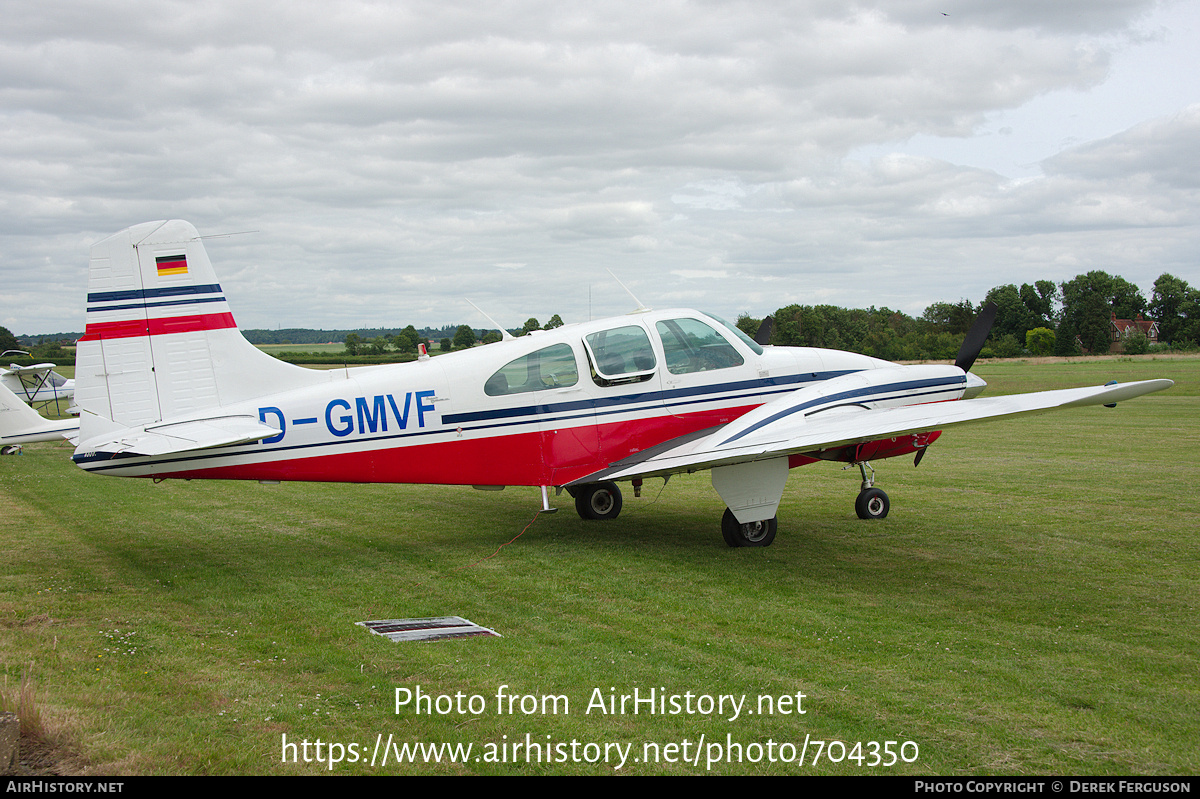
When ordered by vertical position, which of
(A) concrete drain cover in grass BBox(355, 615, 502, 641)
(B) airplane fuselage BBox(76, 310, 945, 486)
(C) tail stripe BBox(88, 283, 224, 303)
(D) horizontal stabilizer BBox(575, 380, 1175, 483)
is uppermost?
(C) tail stripe BBox(88, 283, 224, 303)

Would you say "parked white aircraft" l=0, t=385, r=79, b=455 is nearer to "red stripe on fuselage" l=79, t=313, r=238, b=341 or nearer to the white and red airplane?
"red stripe on fuselage" l=79, t=313, r=238, b=341

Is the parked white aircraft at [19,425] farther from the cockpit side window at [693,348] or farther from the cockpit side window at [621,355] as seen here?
the cockpit side window at [693,348]

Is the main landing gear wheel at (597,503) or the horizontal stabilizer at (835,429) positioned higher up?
the horizontal stabilizer at (835,429)

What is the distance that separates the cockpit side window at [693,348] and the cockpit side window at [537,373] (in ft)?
3.77

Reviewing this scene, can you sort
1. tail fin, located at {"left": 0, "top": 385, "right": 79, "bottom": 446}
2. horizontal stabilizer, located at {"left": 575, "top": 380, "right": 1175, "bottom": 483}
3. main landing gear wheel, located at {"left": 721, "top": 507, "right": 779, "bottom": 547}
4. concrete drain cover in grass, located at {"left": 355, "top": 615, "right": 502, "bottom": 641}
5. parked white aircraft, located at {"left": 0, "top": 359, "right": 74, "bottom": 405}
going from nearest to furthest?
concrete drain cover in grass, located at {"left": 355, "top": 615, "right": 502, "bottom": 641}
horizontal stabilizer, located at {"left": 575, "top": 380, "right": 1175, "bottom": 483}
main landing gear wheel, located at {"left": 721, "top": 507, "right": 779, "bottom": 547}
tail fin, located at {"left": 0, "top": 385, "right": 79, "bottom": 446}
parked white aircraft, located at {"left": 0, "top": 359, "right": 74, "bottom": 405}

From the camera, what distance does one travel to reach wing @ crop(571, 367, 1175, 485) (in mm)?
6959

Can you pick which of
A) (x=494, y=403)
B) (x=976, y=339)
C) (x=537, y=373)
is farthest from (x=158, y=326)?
(x=976, y=339)

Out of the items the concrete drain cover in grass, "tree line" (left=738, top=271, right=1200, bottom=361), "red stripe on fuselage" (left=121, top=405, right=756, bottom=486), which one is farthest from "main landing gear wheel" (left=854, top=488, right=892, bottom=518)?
"tree line" (left=738, top=271, right=1200, bottom=361)

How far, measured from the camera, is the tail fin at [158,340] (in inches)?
307

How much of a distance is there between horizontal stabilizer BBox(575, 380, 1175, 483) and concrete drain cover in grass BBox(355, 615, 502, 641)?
9.43 feet

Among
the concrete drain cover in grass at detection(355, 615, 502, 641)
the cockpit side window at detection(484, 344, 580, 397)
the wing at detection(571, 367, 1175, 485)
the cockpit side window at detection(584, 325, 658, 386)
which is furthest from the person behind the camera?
the cockpit side window at detection(584, 325, 658, 386)

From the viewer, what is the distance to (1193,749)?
404 centimetres

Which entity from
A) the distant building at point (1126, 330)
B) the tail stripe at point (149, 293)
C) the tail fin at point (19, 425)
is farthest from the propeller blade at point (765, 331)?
the distant building at point (1126, 330)

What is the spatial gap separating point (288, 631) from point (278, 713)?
168 cm
